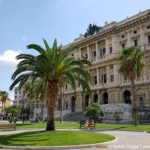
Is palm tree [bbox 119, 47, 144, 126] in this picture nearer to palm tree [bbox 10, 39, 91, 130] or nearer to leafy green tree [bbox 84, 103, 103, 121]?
leafy green tree [bbox 84, 103, 103, 121]

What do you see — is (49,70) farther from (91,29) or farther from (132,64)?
(91,29)

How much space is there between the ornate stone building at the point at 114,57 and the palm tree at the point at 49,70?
2868 cm

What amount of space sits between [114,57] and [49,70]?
35.6m

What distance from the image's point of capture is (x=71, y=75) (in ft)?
79.3

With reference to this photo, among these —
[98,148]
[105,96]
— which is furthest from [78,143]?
[105,96]

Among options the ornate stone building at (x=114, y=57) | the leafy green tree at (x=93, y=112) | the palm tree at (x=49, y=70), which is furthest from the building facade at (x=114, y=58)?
the palm tree at (x=49, y=70)

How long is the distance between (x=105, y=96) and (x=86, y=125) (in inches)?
1123

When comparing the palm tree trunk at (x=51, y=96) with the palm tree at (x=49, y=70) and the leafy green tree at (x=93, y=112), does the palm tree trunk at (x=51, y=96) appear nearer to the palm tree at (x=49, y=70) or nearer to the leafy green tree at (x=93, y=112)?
the palm tree at (x=49, y=70)

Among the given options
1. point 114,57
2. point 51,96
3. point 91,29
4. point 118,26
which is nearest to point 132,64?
point 51,96

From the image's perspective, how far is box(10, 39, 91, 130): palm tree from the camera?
2378 centimetres

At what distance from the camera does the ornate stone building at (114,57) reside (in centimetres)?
5169

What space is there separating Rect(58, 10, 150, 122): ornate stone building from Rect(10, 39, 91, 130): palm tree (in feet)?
94.1

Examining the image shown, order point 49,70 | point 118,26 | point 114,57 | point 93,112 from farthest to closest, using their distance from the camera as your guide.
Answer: point 114,57, point 118,26, point 93,112, point 49,70

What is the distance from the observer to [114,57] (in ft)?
189
